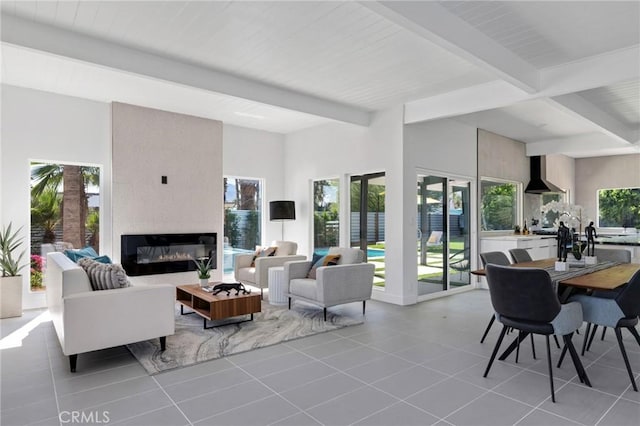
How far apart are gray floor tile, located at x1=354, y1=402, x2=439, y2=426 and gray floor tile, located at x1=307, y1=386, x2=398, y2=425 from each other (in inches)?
1.9

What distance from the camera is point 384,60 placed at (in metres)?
3.99

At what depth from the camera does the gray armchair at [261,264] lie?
5.80 meters

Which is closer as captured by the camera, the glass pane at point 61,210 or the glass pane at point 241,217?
the glass pane at point 61,210

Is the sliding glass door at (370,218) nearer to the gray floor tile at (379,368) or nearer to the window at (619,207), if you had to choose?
the gray floor tile at (379,368)

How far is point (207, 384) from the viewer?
113 inches

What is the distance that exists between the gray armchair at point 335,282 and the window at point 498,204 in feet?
10.6

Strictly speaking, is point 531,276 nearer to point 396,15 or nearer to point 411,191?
point 396,15

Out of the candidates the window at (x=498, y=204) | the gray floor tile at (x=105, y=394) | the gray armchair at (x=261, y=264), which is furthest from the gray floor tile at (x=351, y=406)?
the window at (x=498, y=204)

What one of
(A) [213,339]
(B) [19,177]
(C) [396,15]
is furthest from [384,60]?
(B) [19,177]

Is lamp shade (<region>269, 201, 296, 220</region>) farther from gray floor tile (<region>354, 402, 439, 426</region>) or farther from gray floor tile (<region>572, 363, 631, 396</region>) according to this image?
gray floor tile (<region>572, 363, 631, 396</region>)

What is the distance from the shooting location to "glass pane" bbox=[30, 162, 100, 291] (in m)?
5.29

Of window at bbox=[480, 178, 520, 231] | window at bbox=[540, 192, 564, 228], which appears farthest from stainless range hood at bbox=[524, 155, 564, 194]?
window at bbox=[540, 192, 564, 228]

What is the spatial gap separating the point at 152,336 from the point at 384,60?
3402 mm

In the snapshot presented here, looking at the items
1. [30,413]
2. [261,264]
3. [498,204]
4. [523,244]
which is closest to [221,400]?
[30,413]
